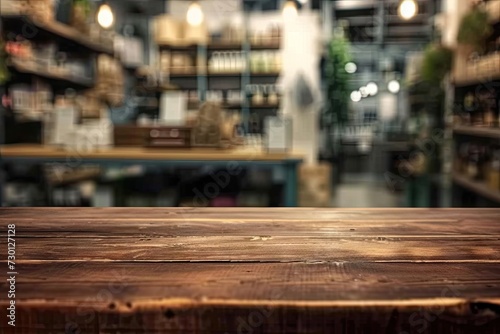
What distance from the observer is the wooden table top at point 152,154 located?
12.8ft

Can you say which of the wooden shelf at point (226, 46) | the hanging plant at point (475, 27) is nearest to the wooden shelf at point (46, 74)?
the wooden shelf at point (226, 46)

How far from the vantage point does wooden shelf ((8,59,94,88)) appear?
4.41 meters

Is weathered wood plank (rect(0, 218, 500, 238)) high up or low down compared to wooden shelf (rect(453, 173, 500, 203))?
up

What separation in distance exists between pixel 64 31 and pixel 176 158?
1934 millimetres

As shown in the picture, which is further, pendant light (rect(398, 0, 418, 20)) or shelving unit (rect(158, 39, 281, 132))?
shelving unit (rect(158, 39, 281, 132))

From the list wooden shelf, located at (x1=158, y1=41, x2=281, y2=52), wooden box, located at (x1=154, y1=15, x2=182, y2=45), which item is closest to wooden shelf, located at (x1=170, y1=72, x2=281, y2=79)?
wooden shelf, located at (x1=158, y1=41, x2=281, y2=52)

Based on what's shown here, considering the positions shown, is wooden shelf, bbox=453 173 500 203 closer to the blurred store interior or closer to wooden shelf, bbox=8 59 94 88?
the blurred store interior

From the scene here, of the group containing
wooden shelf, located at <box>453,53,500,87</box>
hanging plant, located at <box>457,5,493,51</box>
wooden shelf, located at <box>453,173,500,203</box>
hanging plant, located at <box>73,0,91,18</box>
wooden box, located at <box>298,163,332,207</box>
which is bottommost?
wooden box, located at <box>298,163,332,207</box>

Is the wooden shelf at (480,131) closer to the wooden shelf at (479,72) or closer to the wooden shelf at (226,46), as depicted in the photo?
the wooden shelf at (479,72)

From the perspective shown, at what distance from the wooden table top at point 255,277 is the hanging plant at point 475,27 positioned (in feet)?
12.0

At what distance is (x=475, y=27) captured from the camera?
449 centimetres

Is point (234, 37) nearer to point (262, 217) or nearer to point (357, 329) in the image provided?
point (262, 217)

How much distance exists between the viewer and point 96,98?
21.5 feet

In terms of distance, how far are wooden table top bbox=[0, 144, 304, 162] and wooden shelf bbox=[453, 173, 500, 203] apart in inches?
55.8
